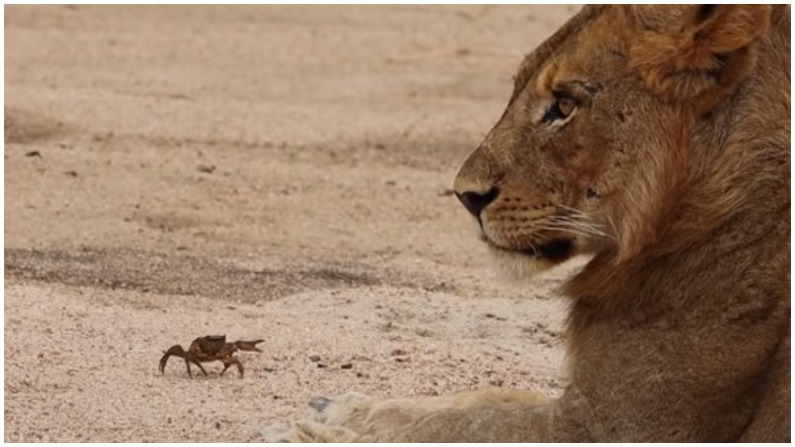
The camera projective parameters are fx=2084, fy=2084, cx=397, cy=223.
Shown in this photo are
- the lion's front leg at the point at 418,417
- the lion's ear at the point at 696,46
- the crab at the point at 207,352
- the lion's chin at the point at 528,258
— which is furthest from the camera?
the crab at the point at 207,352

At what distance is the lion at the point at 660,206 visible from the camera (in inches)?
183

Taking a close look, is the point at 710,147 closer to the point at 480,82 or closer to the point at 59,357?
the point at 59,357

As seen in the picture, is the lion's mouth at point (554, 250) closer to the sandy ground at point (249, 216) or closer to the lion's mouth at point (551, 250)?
the lion's mouth at point (551, 250)

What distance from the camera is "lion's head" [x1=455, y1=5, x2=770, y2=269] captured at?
4.65 m

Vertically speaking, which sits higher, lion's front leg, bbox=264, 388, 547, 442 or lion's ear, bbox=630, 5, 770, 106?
lion's ear, bbox=630, 5, 770, 106

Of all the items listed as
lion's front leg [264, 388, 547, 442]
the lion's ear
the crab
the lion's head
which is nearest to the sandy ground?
the crab

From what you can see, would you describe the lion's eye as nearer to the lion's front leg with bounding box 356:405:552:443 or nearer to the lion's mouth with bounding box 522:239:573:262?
the lion's mouth with bounding box 522:239:573:262

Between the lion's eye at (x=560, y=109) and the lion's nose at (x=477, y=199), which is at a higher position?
the lion's eye at (x=560, y=109)

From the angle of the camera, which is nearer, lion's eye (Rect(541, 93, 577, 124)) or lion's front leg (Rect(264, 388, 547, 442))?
lion's eye (Rect(541, 93, 577, 124))

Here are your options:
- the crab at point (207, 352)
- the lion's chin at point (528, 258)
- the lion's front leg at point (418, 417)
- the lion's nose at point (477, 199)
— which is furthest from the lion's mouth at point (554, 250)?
the crab at point (207, 352)

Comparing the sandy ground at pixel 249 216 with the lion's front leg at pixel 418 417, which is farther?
the sandy ground at pixel 249 216

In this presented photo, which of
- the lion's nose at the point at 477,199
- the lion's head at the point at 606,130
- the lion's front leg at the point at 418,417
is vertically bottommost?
the lion's front leg at the point at 418,417

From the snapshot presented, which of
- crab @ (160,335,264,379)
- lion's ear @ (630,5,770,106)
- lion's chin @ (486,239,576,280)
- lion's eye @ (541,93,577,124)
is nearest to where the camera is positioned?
lion's ear @ (630,5,770,106)

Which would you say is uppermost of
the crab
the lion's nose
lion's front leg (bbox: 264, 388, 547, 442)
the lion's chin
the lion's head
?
the lion's head
